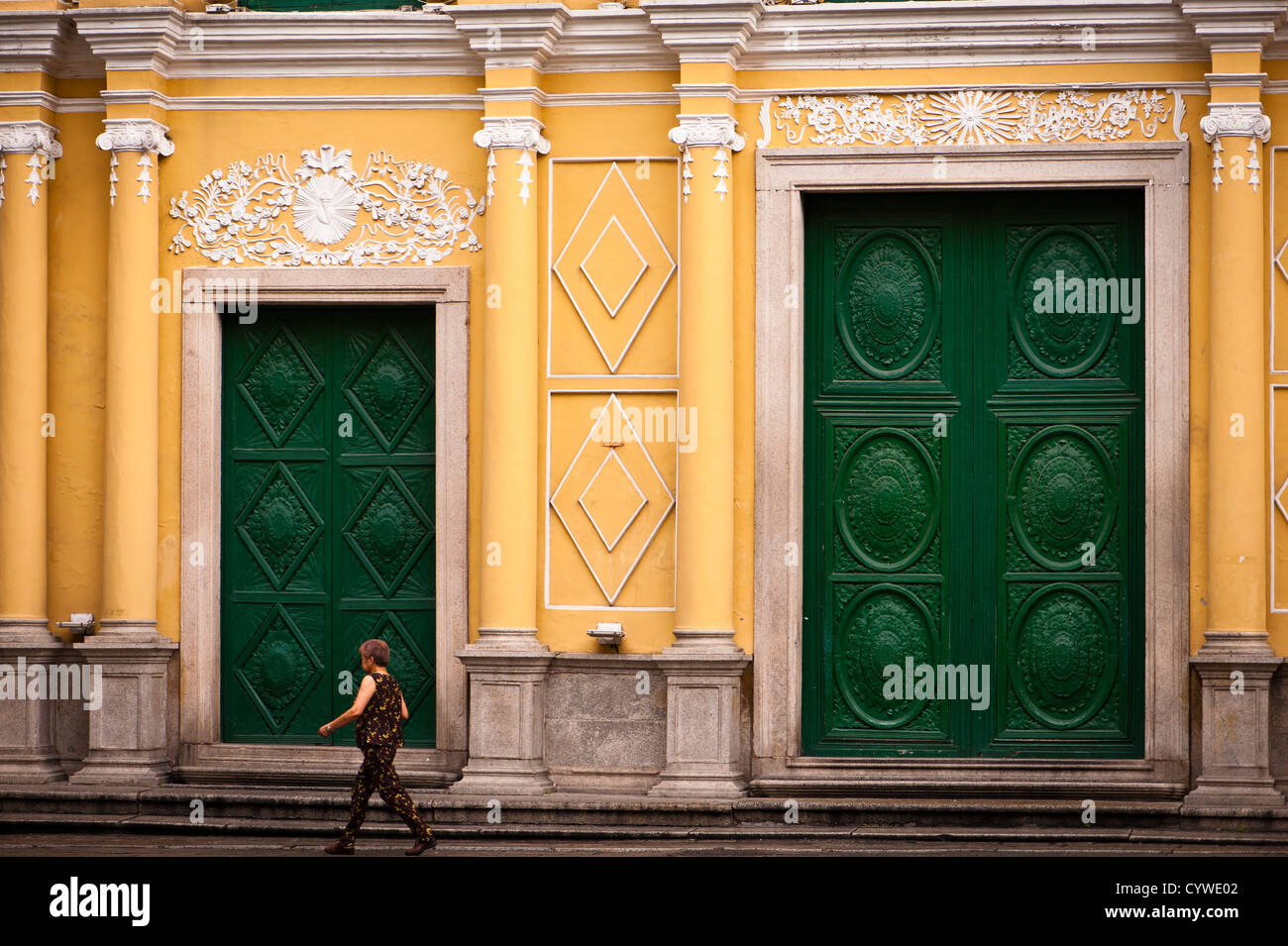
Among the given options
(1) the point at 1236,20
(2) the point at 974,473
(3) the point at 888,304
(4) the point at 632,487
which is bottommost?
(4) the point at 632,487

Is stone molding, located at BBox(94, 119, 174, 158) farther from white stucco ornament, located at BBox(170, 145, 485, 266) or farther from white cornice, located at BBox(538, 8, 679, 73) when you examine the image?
white cornice, located at BBox(538, 8, 679, 73)

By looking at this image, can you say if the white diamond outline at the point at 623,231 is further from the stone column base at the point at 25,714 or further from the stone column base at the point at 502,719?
the stone column base at the point at 25,714

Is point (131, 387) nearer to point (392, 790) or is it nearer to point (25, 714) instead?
point (25, 714)

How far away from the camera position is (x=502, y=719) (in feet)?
38.9

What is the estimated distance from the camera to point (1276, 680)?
11.4 m

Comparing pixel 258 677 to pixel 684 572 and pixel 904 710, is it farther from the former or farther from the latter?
pixel 904 710

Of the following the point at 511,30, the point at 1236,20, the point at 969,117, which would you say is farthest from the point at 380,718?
the point at 1236,20

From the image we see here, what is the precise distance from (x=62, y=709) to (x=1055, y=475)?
6720 mm

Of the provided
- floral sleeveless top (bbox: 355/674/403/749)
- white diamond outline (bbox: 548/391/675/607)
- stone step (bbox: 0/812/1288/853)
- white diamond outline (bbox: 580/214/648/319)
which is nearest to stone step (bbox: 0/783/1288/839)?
stone step (bbox: 0/812/1288/853)

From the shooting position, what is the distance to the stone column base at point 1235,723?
11188mm

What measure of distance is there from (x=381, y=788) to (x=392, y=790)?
6 cm

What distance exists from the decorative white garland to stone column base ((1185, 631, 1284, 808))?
326 centimetres

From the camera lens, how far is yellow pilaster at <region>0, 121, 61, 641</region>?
41.0 ft

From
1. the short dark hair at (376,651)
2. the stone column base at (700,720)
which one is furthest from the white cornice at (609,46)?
the short dark hair at (376,651)
